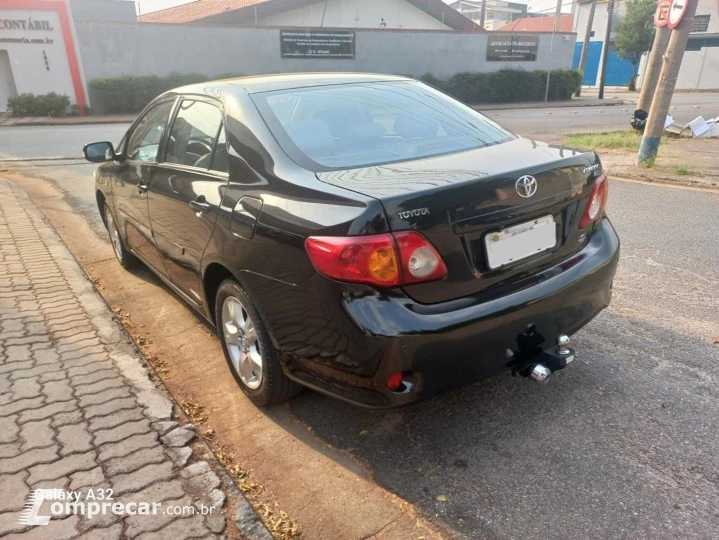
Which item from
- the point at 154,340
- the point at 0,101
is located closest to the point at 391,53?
the point at 0,101

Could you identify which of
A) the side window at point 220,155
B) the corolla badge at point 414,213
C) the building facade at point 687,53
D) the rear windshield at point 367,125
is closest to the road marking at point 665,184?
the rear windshield at point 367,125

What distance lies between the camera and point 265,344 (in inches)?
102

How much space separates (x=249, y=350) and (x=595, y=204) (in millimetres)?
1892

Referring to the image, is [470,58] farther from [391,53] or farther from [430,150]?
[430,150]

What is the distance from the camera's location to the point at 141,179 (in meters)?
3.78

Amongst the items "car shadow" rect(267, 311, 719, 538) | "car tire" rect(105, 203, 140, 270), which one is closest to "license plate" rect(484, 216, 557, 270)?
"car shadow" rect(267, 311, 719, 538)

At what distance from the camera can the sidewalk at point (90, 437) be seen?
216cm

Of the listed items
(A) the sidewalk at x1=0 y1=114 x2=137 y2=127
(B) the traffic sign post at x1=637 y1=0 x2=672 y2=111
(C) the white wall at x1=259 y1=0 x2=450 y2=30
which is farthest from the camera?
(C) the white wall at x1=259 y1=0 x2=450 y2=30

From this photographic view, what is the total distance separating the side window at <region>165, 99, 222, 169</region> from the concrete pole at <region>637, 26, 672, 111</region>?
9708mm

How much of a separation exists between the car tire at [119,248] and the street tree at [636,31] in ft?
130

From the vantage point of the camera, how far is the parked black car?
2.10m

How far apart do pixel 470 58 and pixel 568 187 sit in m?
29.4

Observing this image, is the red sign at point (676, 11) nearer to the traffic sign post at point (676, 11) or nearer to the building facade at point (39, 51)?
the traffic sign post at point (676, 11)

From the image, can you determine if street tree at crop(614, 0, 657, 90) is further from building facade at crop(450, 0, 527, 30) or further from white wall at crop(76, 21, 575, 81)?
building facade at crop(450, 0, 527, 30)
